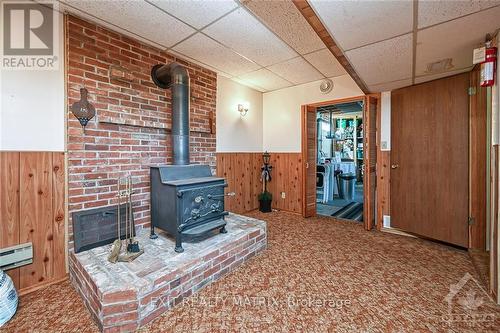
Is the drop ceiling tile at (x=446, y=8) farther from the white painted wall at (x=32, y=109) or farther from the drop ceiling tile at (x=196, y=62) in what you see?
the white painted wall at (x=32, y=109)

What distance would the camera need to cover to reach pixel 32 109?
178 cm

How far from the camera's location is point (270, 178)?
425 centimetres

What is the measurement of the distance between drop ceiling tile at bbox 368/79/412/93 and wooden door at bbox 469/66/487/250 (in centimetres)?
58

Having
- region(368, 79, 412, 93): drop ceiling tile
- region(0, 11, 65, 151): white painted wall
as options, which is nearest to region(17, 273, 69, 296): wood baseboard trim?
region(0, 11, 65, 151): white painted wall

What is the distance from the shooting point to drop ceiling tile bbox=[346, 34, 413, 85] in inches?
72.6

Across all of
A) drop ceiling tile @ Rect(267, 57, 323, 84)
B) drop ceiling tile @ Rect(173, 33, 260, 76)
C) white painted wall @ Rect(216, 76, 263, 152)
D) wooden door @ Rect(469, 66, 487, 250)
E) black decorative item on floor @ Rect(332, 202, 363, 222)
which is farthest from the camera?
black decorative item on floor @ Rect(332, 202, 363, 222)

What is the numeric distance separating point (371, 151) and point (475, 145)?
1057 mm

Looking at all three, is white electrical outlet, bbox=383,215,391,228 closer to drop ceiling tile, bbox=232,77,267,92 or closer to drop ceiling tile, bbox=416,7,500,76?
drop ceiling tile, bbox=416,7,500,76

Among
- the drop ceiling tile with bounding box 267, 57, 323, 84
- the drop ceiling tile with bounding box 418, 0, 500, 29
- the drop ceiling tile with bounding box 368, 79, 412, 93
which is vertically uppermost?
the drop ceiling tile with bounding box 267, 57, 323, 84

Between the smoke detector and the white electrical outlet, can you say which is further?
the smoke detector

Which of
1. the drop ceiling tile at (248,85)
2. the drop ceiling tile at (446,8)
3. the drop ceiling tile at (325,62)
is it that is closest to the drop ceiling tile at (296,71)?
the drop ceiling tile at (325,62)

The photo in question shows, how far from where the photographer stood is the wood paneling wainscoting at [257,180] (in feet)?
12.1

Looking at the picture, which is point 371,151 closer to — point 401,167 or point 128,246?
point 401,167

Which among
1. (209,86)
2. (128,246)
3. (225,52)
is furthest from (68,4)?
(128,246)
